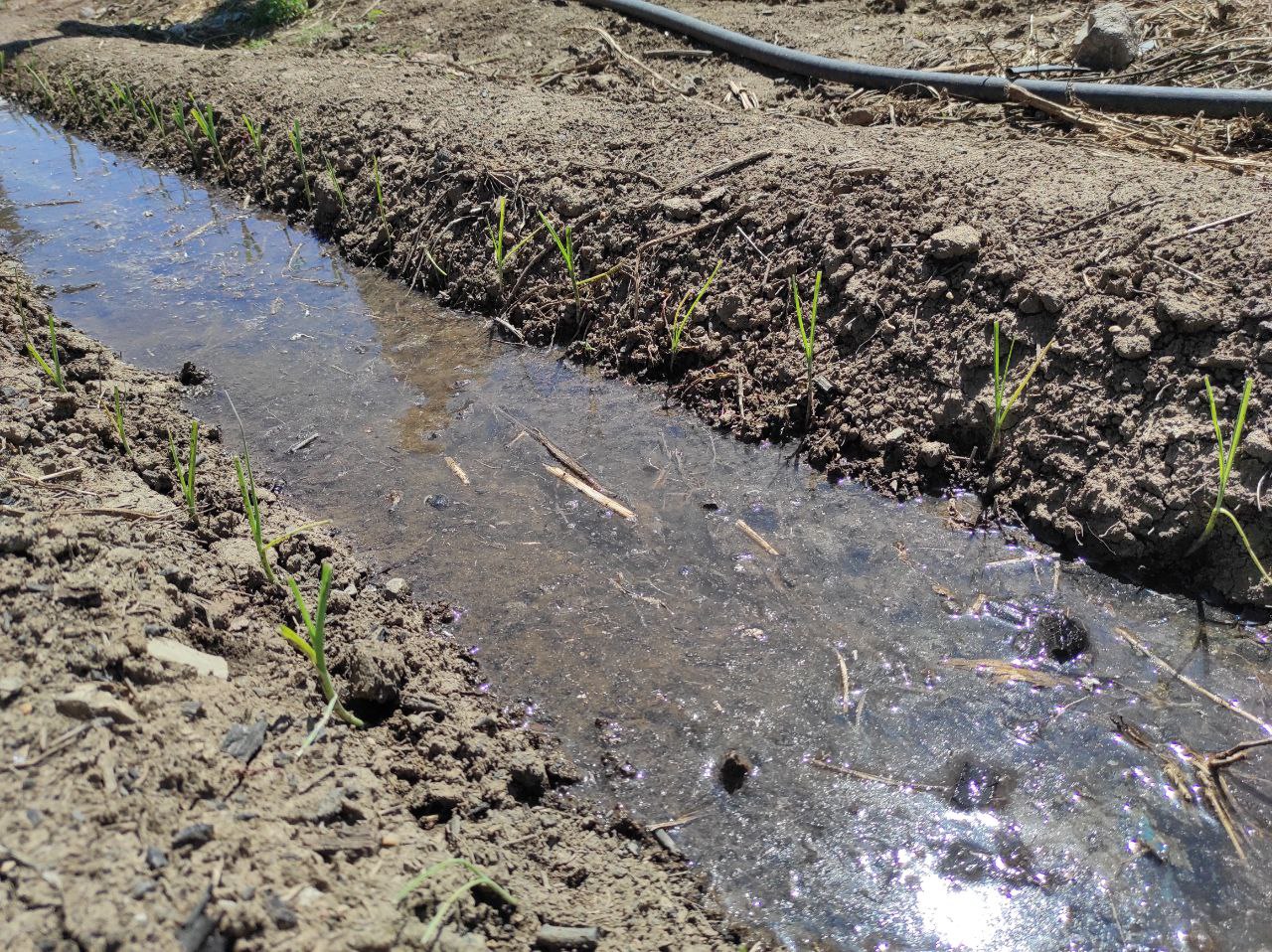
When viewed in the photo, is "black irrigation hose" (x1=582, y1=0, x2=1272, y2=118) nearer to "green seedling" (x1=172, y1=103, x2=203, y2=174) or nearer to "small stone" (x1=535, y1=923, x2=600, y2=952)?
"green seedling" (x1=172, y1=103, x2=203, y2=174)

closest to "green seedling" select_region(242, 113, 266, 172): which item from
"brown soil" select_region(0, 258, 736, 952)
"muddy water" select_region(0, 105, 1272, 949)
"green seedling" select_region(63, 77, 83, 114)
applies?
"muddy water" select_region(0, 105, 1272, 949)

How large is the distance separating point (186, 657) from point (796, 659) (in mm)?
1665

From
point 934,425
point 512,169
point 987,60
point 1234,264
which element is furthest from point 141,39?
point 1234,264

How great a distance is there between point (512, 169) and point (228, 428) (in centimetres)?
197

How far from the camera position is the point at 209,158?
6.53 metres

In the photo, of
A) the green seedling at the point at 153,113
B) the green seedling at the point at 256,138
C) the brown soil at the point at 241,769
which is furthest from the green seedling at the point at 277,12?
the brown soil at the point at 241,769

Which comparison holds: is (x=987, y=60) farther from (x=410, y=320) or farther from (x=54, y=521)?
(x=54, y=521)

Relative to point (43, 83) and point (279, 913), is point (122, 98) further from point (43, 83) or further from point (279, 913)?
point (279, 913)

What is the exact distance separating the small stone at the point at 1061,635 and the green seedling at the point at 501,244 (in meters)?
2.79

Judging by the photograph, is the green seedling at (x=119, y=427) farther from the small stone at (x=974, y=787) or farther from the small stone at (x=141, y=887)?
the small stone at (x=974, y=787)

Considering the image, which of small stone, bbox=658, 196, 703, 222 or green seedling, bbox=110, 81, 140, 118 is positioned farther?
green seedling, bbox=110, 81, 140, 118

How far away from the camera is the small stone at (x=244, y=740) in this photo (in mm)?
2051

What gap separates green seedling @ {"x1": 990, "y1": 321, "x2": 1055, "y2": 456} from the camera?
3257 mm

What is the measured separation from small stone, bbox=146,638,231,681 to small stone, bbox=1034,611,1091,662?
90.6 inches
